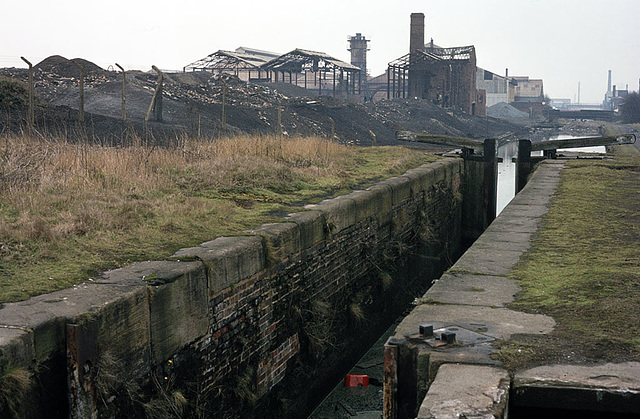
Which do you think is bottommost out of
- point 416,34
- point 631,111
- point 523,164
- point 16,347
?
point 16,347

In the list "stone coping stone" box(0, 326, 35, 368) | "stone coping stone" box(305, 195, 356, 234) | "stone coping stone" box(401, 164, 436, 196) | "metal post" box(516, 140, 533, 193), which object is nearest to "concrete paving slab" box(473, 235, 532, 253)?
"stone coping stone" box(305, 195, 356, 234)

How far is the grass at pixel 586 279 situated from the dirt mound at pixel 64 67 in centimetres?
2734

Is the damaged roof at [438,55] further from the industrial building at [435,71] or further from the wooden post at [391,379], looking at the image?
the wooden post at [391,379]

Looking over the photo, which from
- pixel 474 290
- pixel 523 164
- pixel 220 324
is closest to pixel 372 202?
pixel 474 290

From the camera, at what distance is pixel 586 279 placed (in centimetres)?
528

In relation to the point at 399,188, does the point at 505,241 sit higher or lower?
lower

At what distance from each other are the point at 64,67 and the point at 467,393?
33.5m

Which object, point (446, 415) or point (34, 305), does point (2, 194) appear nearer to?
point (34, 305)

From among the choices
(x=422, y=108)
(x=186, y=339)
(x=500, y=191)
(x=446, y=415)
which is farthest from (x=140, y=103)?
(x=422, y=108)

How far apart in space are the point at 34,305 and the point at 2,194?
106 inches

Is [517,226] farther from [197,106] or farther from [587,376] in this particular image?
[197,106]

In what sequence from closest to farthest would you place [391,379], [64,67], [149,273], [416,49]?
[391,379] → [149,273] → [64,67] → [416,49]

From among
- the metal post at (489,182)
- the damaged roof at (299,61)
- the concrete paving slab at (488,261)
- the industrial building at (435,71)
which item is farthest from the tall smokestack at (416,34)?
the concrete paving slab at (488,261)

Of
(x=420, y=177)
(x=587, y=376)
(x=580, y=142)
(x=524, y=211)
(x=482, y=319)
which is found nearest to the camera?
(x=587, y=376)
